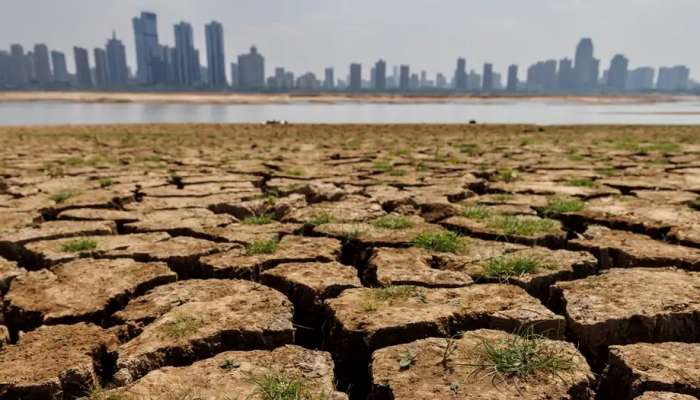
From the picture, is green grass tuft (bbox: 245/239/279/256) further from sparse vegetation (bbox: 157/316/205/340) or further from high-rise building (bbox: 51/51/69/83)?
high-rise building (bbox: 51/51/69/83)

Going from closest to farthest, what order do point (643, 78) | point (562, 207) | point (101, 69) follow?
point (562, 207) < point (101, 69) < point (643, 78)

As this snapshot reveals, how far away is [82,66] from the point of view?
12862 cm

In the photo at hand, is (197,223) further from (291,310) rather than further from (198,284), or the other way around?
(291,310)

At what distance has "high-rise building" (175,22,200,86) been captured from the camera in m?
129

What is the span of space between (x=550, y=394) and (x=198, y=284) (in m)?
1.42

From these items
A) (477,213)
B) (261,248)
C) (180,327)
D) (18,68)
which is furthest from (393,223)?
(18,68)

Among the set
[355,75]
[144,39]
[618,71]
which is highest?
[144,39]

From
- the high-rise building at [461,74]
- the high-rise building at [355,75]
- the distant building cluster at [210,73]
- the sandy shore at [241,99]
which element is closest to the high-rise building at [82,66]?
the distant building cluster at [210,73]

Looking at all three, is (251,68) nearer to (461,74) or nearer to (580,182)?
(461,74)

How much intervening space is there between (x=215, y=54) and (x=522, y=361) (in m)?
150

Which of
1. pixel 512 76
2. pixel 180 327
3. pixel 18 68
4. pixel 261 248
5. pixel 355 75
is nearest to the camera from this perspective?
pixel 180 327

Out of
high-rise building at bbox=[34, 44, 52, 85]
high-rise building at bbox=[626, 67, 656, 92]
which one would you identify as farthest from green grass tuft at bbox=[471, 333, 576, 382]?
high-rise building at bbox=[626, 67, 656, 92]

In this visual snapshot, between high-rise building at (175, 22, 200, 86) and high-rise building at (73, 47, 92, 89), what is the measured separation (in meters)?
20.5

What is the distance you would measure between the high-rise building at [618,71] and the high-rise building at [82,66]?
14097 centimetres
